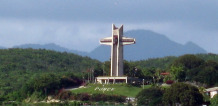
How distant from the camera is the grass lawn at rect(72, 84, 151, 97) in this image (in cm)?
7369

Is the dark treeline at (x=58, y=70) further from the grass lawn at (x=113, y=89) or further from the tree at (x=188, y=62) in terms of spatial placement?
the grass lawn at (x=113, y=89)

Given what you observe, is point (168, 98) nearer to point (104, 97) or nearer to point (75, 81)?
point (104, 97)

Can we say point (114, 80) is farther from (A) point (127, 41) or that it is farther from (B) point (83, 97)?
(B) point (83, 97)

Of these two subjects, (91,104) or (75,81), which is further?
Result: (75,81)

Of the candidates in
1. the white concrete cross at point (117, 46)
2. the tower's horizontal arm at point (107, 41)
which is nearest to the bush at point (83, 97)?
the white concrete cross at point (117, 46)

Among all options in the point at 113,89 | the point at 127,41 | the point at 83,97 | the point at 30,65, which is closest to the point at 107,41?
the point at 127,41

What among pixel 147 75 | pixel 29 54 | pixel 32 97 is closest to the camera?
pixel 32 97

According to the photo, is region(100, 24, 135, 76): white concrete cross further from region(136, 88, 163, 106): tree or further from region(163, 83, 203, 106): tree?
region(163, 83, 203, 106): tree

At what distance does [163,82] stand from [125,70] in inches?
264

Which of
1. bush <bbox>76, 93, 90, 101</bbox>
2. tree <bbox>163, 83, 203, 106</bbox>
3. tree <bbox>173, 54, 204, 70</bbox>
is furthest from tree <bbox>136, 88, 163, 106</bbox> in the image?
tree <bbox>173, 54, 204, 70</bbox>

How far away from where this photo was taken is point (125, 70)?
88.9 meters

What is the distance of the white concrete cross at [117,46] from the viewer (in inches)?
3236

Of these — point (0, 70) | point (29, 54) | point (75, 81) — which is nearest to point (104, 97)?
point (75, 81)

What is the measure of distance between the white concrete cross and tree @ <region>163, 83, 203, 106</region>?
22.4 meters
